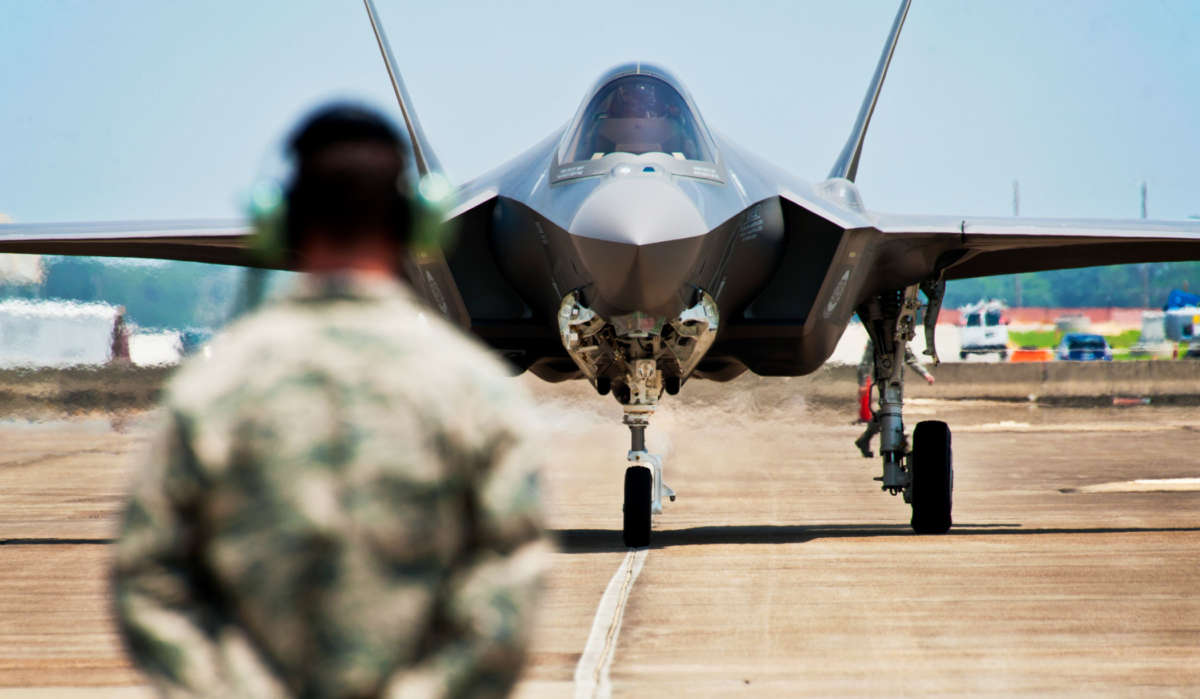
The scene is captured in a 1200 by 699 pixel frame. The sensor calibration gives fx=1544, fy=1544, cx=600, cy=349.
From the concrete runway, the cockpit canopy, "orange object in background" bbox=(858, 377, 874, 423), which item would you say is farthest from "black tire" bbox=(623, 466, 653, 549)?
"orange object in background" bbox=(858, 377, 874, 423)

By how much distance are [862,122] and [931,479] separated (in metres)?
4.07

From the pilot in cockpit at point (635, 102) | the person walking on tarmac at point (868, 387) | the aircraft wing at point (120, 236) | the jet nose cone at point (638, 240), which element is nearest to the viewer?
the jet nose cone at point (638, 240)

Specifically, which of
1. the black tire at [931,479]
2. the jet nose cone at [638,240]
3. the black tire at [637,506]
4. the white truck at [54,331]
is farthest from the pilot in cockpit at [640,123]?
the white truck at [54,331]

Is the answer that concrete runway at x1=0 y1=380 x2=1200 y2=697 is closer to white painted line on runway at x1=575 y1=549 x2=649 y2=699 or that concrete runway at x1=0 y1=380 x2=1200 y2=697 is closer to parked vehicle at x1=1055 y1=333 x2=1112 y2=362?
white painted line on runway at x1=575 y1=549 x2=649 y2=699

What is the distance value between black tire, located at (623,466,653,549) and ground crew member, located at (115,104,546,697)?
748cm

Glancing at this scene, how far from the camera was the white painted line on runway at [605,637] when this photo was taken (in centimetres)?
566

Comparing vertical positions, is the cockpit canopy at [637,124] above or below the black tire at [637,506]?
above

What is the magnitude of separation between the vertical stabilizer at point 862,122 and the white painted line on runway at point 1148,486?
15.1 ft

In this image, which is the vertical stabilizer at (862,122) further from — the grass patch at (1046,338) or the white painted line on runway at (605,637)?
the grass patch at (1046,338)

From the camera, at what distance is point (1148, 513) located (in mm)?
13039

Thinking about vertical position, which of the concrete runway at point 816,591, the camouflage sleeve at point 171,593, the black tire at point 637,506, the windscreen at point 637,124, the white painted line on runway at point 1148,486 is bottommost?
the white painted line on runway at point 1148,486

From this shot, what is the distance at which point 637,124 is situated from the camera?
9.77 meters

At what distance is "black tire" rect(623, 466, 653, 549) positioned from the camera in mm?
9695

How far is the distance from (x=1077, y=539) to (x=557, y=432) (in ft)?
45.4
